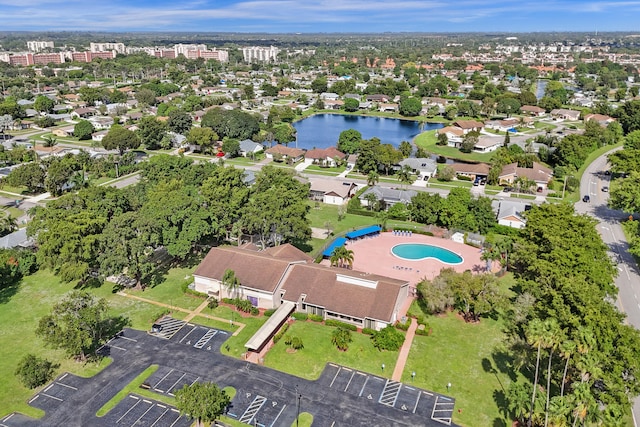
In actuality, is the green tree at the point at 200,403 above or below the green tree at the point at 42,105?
below

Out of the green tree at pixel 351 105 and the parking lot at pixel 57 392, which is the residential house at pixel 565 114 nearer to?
the green tree at pixel 351 105

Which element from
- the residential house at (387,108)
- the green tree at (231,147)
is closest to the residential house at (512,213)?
the green tree at (231,147)

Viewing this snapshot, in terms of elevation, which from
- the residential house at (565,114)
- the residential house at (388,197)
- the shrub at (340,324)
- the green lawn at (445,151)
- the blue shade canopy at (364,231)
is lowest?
the shrub at (340,324)

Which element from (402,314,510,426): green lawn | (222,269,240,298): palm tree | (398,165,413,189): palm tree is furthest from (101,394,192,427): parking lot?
(398,165,413,189): palm tree

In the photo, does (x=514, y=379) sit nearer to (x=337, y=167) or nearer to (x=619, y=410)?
(x=619, y=410)

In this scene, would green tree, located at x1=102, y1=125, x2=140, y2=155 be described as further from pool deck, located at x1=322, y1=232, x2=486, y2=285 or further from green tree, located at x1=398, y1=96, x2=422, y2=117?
green tree, located at x1=398, y1=96, x2=422, y2=117
